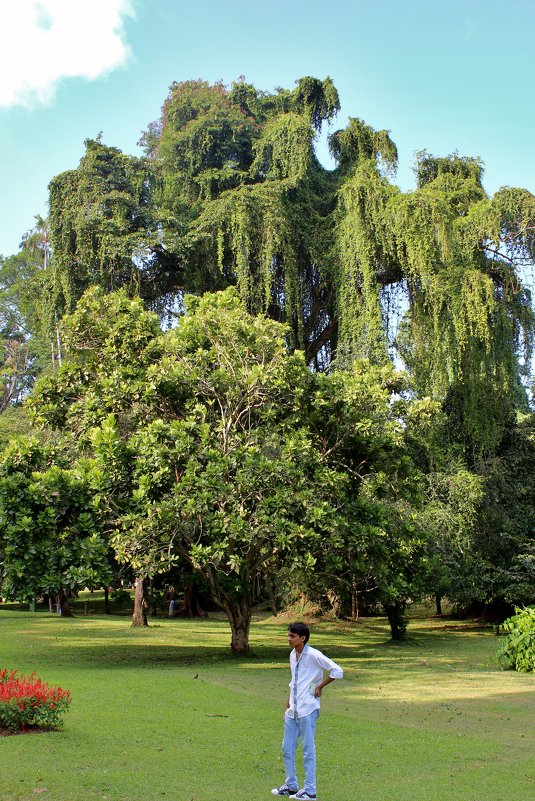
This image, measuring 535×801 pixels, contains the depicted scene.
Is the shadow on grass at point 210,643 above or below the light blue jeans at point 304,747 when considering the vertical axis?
below

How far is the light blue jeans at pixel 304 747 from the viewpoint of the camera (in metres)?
6.29

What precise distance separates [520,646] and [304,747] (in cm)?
1095

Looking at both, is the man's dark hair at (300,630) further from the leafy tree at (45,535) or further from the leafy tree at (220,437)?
the leafy tree at (45,535)

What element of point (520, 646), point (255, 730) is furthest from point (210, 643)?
point (255, 730)

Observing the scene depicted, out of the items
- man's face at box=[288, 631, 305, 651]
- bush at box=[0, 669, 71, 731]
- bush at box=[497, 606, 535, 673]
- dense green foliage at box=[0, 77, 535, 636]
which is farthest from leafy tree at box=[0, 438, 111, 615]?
man's face at box=[288, 631, 305, 651]

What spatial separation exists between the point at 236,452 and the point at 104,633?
1284 centimetres

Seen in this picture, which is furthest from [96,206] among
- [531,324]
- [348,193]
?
[531,324]

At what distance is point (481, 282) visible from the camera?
2325 cm

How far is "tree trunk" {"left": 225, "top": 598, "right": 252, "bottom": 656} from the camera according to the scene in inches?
720

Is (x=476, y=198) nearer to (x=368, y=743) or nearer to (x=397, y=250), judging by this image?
(x=397, y=250)

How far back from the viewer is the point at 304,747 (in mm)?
6355

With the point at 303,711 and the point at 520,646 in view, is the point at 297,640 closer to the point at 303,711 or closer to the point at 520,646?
the point at 303,711

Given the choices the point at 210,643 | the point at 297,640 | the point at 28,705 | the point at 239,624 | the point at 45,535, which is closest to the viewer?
the point at 297,640

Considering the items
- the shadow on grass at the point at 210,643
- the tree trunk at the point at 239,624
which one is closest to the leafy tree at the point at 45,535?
the shadow on grass at the point at 210,643
